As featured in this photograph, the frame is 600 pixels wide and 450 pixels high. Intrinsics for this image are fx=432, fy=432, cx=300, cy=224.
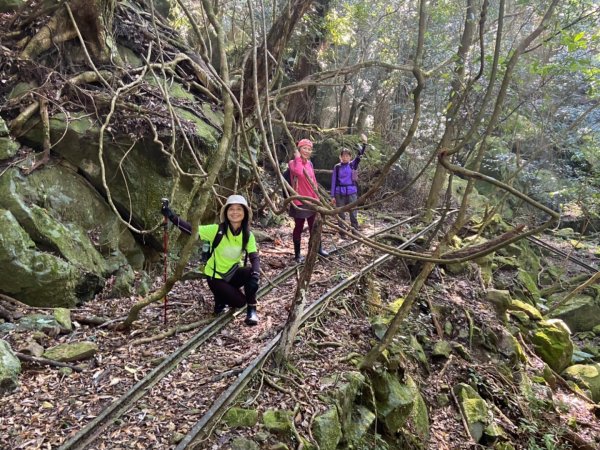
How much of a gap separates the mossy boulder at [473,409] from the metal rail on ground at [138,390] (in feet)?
10.8

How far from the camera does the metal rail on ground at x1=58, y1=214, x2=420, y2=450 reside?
3.40 m

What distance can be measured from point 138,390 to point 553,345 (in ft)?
25.6

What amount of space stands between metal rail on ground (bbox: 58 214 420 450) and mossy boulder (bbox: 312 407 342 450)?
1.59 metres

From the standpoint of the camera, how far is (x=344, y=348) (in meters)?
5.42

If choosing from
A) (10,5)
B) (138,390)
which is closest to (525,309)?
(138,390)

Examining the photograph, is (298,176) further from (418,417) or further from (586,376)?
(586,376)

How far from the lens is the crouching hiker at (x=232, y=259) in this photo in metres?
5.33

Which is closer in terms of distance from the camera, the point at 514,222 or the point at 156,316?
the point at 156,316

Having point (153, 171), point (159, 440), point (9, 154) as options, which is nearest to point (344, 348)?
point (159, 440)

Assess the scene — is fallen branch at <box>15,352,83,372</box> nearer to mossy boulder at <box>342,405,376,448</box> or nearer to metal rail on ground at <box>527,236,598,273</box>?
mossy boulder at <box>342,405,376,448</box>

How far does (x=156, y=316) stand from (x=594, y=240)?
16.0 metres

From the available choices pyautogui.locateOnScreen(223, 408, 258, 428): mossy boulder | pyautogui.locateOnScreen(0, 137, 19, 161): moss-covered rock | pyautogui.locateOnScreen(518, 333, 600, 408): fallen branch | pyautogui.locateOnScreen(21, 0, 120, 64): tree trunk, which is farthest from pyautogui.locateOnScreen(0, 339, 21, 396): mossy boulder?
pyautogui.locateOnScreen(518, 333, 600, 408): fallen branch

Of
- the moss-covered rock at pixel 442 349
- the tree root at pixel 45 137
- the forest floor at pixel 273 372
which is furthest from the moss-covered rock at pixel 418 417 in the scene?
the tree root at pixel 45 137

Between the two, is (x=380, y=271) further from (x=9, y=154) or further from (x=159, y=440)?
(x=9, y=154)
